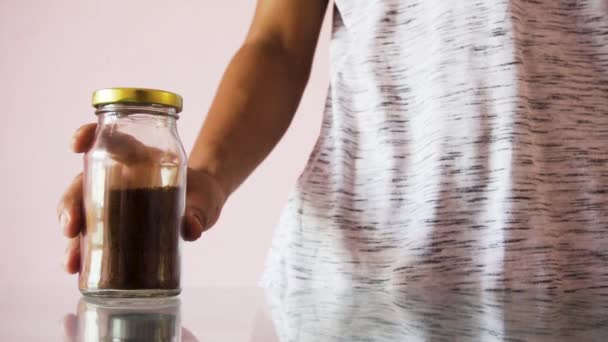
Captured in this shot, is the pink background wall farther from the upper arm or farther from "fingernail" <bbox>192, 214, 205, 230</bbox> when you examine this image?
"fingernail" <bbox>192, 214, 205, 230</bbox>

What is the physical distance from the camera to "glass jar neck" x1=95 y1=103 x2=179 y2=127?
47 centimetres

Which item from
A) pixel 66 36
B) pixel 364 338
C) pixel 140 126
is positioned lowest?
pixel 364 338

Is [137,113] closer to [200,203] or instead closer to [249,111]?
[200,203]

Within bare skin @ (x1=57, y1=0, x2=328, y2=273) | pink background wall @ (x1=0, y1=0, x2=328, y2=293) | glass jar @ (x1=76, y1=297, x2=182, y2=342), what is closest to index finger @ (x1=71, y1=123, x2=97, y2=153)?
bare skin @ (x1=57, y1=0, x2=328, y2=273)

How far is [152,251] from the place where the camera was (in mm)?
458

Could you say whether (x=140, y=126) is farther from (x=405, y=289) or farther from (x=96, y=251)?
(x=405, y=289)

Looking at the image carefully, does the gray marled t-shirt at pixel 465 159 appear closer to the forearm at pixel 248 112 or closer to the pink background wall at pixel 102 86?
the forearm at pixel 248 112

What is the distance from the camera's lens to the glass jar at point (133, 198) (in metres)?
0.45

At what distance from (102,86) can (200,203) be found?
1.39 m

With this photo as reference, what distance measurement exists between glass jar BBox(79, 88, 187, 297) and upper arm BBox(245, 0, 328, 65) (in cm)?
33

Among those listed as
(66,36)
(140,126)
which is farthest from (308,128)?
(140,126)

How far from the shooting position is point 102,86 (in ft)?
6.07

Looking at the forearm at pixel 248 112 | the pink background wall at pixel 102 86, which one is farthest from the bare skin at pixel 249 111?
the pink background wall at pixel 102 86

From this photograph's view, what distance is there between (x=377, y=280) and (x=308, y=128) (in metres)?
1.15
